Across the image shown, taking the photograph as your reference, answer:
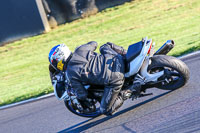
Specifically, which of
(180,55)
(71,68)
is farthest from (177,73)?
(180,55)

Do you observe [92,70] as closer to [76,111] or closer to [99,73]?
[99,73]

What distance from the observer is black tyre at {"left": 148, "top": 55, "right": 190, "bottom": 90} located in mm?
5055

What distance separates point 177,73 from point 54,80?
7.13 ft

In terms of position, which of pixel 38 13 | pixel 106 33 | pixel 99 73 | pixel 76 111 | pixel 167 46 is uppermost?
pixel 38 13

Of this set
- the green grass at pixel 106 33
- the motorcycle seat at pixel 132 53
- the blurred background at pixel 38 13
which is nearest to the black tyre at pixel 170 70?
the motorcycle seat at pixel 132 53

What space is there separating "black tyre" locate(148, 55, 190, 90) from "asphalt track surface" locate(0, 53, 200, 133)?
20cm

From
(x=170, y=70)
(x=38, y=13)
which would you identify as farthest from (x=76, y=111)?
(x=38, y=13)

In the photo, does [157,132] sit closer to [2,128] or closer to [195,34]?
[2,128]

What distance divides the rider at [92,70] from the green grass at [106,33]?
4830 mm

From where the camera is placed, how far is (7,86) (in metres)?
11.3

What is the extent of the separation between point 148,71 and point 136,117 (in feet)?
2.66

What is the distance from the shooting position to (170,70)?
5.23 m

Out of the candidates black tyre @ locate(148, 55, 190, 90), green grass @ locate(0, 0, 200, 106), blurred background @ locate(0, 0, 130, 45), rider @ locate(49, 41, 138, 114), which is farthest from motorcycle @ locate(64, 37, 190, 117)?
blurred background @ locate(0, 0, 130, 45)

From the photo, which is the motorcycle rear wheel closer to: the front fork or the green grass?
the front fork
